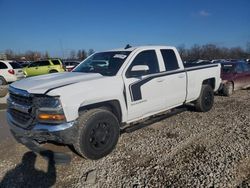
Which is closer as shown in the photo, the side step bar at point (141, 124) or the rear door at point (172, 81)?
the side step bar at point (141, 124)

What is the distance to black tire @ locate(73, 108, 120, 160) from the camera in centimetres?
385

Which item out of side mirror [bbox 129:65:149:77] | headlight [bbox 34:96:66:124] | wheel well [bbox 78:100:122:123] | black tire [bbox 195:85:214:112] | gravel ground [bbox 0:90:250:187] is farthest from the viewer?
black tire [bbox 195:85:214:112]

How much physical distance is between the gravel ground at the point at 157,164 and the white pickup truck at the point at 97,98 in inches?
15.3

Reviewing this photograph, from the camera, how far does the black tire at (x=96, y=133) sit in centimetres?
385

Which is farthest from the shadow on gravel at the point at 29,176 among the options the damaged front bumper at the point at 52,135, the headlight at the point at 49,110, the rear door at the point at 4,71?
→ the rear door at the point at 4,71

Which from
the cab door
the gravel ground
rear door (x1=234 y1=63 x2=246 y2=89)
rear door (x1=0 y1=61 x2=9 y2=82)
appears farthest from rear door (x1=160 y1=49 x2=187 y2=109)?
rear door (x1=0 y1=61 x2=9 y2=82)

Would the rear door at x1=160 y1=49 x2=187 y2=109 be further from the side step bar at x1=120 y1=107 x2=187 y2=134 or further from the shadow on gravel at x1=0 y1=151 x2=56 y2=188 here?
Answer: the shadow on gravel at x1=0 y1=151 x2=56 y2=188

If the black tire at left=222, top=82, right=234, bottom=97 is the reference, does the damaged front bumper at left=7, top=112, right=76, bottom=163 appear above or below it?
above

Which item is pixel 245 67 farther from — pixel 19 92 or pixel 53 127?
pixel 19 92

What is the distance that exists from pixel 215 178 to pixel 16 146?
385 cm

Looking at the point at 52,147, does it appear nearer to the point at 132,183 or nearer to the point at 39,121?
the point at 39,121

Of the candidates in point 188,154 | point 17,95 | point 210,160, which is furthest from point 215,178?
point 17,95

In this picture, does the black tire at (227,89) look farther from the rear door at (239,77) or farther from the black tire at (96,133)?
the black tire at (96,133)

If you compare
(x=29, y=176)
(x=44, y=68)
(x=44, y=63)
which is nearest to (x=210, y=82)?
(x=29, y=176)
